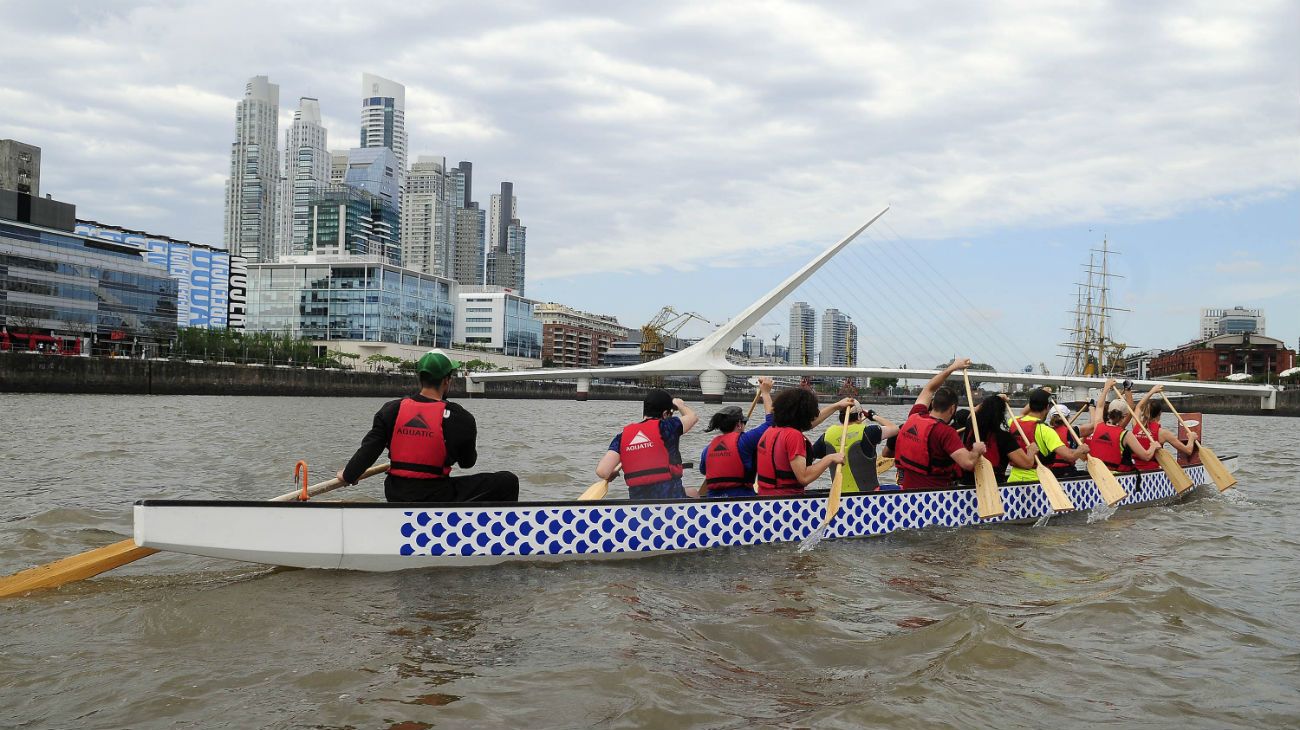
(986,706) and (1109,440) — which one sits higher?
(1109,440)

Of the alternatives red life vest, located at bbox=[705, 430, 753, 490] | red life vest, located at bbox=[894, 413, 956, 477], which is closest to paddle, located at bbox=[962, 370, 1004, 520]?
red life vest, located at bbox=[894, 413, 956, 477]

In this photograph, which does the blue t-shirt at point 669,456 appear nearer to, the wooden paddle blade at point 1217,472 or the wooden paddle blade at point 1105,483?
the wooden paddle blade at point 1105,483

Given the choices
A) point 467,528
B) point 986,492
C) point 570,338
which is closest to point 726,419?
point 467,528

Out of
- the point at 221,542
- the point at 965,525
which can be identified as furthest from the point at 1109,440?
the point at 221,542

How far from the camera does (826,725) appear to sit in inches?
153

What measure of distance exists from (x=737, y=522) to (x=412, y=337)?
11800 centimetres

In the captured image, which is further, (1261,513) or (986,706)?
(1261,513)

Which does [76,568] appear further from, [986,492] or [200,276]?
[200,276]

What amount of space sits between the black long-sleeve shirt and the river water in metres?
0.83

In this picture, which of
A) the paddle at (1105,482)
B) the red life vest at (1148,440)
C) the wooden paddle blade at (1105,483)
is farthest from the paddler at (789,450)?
the red life vest at (1148,440)

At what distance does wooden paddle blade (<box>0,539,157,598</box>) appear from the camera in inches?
227

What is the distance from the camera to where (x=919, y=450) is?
866 centimetres

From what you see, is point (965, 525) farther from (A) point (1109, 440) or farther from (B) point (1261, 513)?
(B) point (1261, 513)

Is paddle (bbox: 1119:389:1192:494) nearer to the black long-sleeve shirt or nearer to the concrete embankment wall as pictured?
the black long-sleeve shirt
